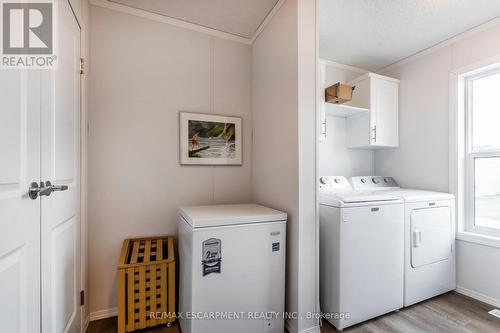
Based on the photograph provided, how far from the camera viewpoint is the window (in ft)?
7.19

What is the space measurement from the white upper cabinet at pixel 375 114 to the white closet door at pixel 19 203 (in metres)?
2.82

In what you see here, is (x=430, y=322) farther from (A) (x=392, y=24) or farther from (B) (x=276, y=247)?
(A) (x=392, y=24)

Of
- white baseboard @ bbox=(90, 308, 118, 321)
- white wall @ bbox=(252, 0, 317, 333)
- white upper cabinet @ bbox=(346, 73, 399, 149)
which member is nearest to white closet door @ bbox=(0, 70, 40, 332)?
white baseboard @ bbox=(90, 308, 118, 321)

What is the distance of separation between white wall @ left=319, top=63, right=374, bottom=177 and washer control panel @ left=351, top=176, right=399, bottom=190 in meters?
0.23

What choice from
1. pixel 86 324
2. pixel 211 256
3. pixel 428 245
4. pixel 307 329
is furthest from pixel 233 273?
pixel 428 245

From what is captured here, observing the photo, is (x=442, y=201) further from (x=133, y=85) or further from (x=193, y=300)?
(x=133, y=85)

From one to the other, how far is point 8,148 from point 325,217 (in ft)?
6.17

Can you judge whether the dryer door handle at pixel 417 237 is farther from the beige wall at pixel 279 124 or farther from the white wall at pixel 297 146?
the beige wall at pixel 279 124

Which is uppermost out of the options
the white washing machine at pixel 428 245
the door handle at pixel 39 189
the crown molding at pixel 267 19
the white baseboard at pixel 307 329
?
the crown molding at pixel 267 19

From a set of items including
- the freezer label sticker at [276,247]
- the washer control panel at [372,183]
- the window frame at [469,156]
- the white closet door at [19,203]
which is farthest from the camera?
the washer control panel at [372,183]

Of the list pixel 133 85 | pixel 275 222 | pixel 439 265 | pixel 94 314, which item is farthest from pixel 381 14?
pixel 94 314


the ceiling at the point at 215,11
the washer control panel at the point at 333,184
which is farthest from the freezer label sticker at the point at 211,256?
the ceiling at the point at 215,11

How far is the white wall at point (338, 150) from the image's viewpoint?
2783 mm

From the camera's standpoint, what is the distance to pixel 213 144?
2232 millimetres
